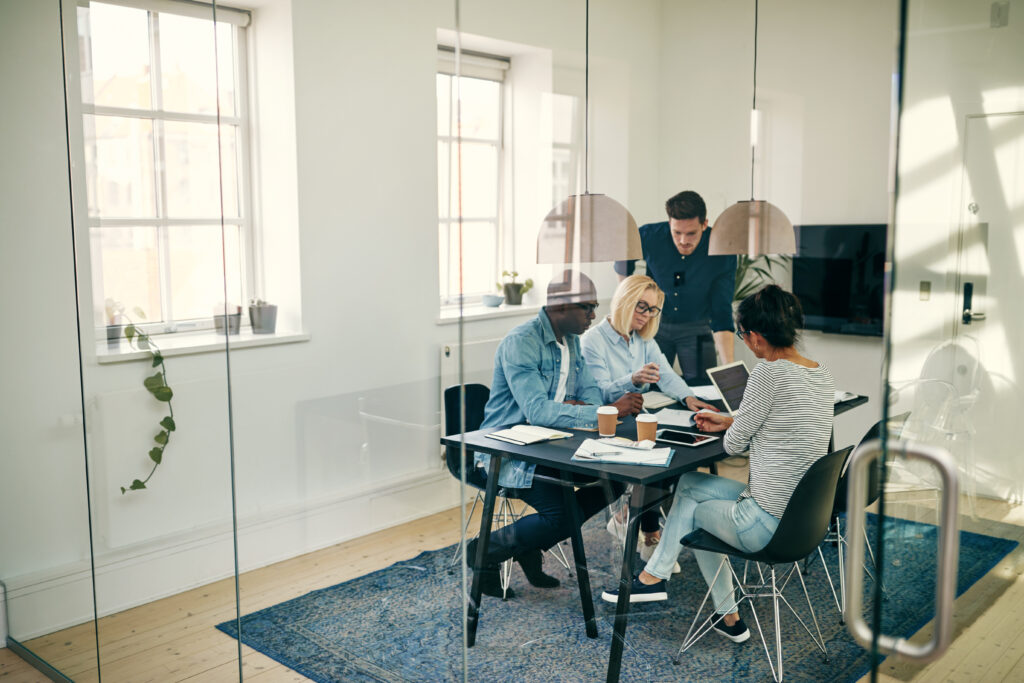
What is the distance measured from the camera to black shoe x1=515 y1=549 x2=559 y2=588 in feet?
6.41

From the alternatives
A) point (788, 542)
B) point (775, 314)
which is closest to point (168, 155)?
point (775, 314)

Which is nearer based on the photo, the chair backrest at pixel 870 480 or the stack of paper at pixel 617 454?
the chair backrest at pixel 870 480

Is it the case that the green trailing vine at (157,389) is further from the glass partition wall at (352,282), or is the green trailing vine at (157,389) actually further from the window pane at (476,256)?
the window pane at (476,256)

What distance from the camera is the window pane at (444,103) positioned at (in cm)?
200

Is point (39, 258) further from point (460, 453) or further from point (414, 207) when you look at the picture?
point (460, 453)

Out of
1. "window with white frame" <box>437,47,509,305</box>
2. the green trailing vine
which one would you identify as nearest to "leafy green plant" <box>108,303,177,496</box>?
the green trailing vine

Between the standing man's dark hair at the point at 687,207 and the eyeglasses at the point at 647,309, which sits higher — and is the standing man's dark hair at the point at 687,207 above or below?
above

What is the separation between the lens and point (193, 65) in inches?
98.9

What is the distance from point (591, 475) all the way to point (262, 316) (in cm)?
112

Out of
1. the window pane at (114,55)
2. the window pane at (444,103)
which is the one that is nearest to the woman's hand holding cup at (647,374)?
the window pane at (444,103)

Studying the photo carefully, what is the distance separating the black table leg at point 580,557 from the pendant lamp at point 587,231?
499mm

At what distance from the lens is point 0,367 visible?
9.95ft

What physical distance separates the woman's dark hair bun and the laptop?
16 centimetres

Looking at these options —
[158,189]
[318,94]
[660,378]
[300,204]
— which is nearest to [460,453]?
[660,378]
